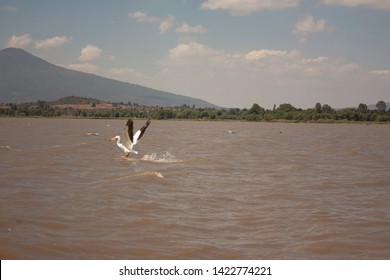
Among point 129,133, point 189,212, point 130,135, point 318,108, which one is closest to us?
point 189,212

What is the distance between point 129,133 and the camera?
18.2 meters

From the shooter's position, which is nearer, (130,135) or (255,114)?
(130,135)

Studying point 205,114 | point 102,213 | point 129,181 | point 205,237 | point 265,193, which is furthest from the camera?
point 205,114

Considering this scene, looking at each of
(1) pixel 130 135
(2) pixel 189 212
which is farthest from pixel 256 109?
(2) pixel 189 212

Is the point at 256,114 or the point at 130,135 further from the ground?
the point at 256,114

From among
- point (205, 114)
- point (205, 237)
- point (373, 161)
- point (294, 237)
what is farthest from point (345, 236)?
point (205, 114)

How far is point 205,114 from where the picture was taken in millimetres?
146625

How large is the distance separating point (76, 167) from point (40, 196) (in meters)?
6.62

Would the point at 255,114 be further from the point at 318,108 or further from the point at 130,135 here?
the point at 130,135

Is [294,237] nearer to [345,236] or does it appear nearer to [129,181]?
[345,236]

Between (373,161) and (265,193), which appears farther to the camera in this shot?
(373,161)

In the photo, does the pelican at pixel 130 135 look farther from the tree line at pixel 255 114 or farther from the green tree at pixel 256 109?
the green tree at pixel 256 109

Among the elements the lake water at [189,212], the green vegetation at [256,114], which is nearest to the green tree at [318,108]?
the green vegetation at [256,114]

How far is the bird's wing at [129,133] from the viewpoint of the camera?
17.7 m
